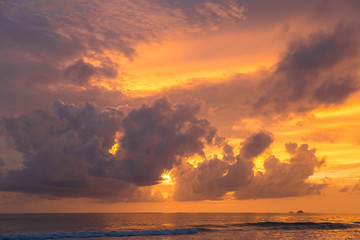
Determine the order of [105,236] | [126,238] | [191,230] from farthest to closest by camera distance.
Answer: [191,230] → [105,236] → [126,238]

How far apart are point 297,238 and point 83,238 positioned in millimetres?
42184

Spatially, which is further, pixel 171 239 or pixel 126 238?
pixel 126 238

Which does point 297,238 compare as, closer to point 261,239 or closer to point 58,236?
point 261,239

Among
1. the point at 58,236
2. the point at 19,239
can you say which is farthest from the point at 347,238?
the point at 19,239

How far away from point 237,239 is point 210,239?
5.09 m

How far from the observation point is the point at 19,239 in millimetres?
65062

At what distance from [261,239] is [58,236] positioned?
137 ft

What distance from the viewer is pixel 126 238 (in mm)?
63156

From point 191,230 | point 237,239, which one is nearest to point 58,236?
point 191,230

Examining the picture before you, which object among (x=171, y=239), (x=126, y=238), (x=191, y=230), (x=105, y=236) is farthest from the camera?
(x=191, y=230)

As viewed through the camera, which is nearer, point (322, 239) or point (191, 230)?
point (322, 239)

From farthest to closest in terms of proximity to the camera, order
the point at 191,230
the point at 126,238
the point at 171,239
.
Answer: the point at 191,230 < the point at 126,238 < the point at 171,239

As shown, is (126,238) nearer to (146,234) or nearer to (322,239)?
(146,234)

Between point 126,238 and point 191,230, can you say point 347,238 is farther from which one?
point 126,238
